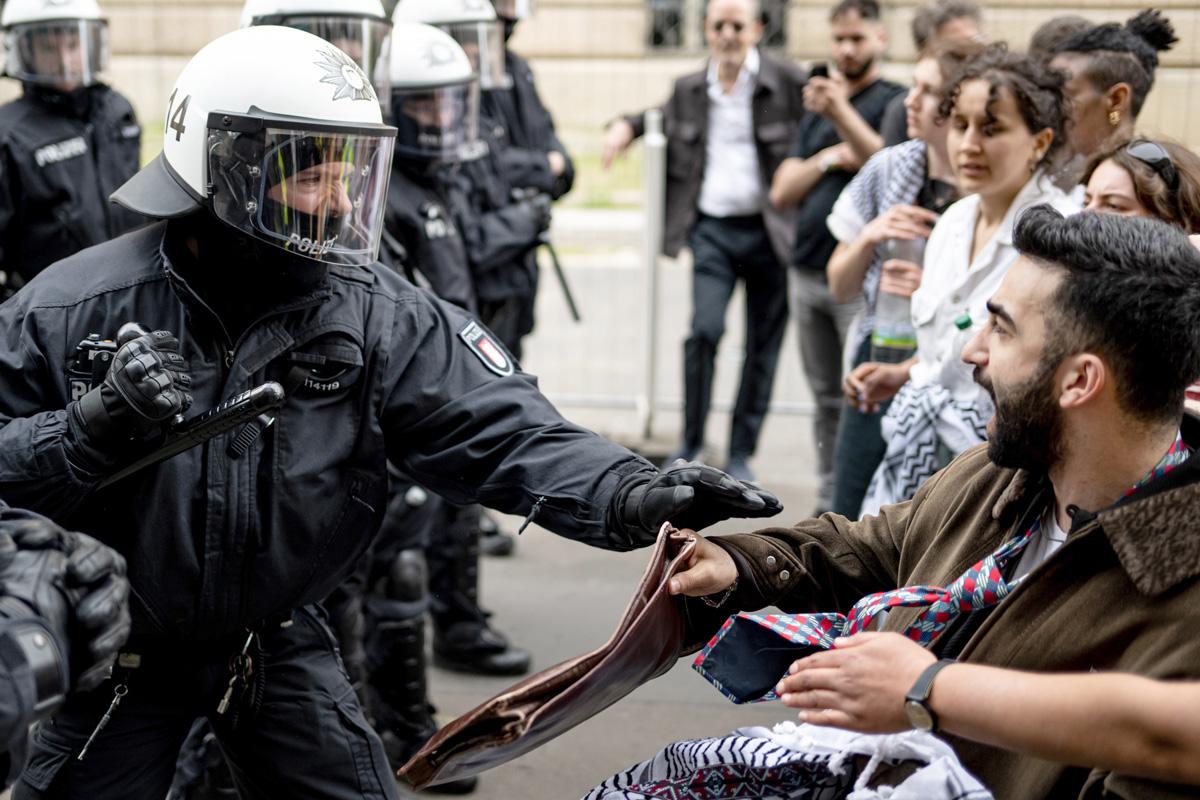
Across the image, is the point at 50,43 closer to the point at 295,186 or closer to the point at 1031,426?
the point at 295,186

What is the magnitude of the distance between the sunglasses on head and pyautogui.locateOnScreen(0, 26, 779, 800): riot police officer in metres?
1.32

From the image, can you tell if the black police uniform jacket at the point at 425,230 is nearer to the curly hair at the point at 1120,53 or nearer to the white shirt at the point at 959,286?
the white shirt at the point at 959,286

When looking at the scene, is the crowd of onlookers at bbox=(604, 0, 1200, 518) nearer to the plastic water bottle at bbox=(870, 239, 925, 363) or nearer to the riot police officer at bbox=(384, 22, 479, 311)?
the plastic water bottle at bbox=(870, 239, 925, 363)

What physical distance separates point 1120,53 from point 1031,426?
2569mm

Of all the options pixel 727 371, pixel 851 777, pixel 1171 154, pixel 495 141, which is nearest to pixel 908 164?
pixel 1171 154

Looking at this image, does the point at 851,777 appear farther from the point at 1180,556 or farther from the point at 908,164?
the point at 908,164

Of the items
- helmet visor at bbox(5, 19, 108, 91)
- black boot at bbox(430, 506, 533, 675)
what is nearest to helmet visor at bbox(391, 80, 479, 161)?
black boot at bbox(430, 506, 533, 675)

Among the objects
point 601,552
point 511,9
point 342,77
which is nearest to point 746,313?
point 601,552

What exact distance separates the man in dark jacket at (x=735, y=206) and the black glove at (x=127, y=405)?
14.8ft

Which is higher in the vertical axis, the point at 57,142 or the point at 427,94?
the point at 427,94

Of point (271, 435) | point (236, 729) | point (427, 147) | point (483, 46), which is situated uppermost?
point (483, 46)

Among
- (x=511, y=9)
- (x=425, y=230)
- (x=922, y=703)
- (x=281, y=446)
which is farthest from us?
(x=511, y=9)

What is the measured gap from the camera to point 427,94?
15.0ft

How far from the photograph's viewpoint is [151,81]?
42.7 ft
